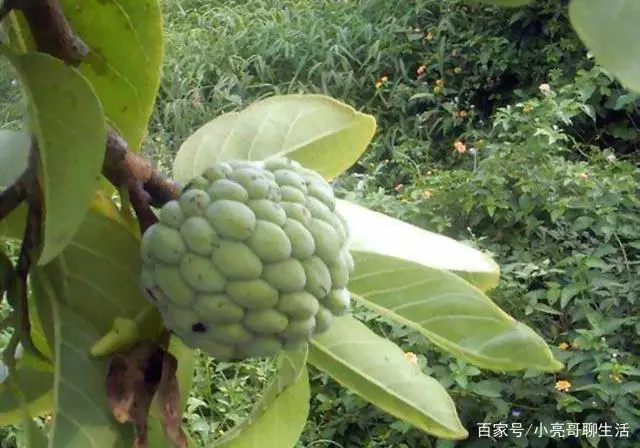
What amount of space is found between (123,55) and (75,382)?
215 millimetres

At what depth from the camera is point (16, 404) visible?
677 millimetres

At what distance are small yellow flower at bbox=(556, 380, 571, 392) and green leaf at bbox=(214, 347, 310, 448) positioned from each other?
2020 millimetres

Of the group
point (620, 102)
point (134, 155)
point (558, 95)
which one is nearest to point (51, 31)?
point (134, 155)

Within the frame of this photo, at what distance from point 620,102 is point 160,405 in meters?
3.26

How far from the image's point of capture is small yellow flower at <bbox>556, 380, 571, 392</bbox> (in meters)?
2.65

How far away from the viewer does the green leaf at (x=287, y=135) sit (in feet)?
2.36

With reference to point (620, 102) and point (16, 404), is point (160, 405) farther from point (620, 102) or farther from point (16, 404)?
point (620, 102)

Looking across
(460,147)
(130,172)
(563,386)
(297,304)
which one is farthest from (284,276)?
(460,147)

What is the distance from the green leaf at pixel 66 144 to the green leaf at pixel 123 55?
136 mm

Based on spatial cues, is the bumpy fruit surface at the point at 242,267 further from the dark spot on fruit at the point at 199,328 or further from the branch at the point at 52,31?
the branch at the point at 52,31

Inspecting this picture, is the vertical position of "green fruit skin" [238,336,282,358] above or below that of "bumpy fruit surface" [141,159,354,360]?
below

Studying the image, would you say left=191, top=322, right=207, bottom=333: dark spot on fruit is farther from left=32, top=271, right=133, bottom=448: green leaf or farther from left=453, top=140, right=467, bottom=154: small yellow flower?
left=453, top=140, right=467, bottom=154: small yellow flower

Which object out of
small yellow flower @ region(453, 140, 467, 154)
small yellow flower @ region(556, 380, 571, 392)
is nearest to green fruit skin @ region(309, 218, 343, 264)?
small yellow flower @ region(556, 380, 571, 392)

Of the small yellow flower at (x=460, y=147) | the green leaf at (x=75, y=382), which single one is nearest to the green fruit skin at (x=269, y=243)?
the green leaf at (x=75, y=382)
